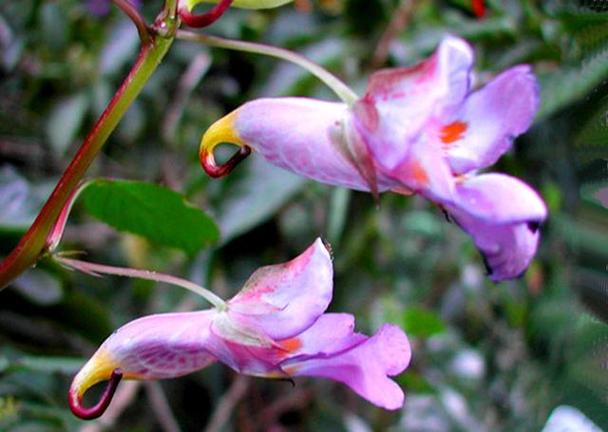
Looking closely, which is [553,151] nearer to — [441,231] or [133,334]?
[441,231]

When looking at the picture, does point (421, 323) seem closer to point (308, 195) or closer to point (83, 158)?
point (308, 195)

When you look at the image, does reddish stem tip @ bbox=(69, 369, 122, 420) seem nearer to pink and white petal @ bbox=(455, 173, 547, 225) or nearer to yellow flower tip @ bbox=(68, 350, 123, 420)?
yellow flower tip @ bbox=(68, 350, 123, 420)

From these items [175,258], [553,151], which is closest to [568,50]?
[553,151]

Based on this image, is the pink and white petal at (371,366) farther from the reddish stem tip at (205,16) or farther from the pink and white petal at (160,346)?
the reddish stem tip at (205,16)

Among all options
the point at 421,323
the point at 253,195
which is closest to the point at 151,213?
the point at 253,195

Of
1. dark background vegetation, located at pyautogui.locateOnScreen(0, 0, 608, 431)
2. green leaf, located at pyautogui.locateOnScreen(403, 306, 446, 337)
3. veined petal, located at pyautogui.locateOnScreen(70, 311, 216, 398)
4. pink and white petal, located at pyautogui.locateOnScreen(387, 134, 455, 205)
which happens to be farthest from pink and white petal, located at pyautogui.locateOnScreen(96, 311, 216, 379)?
green leaf, located at pyautogui.locateOnScreen(403, 306, 446, 337)

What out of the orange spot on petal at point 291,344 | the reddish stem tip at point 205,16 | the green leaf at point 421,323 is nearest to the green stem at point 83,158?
the reddish stem tip at point 205,16
